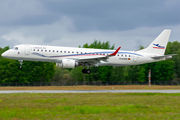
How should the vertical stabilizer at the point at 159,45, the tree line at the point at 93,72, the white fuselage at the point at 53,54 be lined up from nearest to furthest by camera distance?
the white fuselage at the point at 53,54 < the vertical stabilizer at the point at 159,45 < the tree line at the point at 93,72

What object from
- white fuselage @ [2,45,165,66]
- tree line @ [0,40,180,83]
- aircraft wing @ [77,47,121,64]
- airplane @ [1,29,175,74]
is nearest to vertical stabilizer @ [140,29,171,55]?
airplane @ [1,29,175,74]

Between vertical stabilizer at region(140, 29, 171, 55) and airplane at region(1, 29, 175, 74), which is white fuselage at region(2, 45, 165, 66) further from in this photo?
vertical stabilizer at region(140, 29, 171, 55)

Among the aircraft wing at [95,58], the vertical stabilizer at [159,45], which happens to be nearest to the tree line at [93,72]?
the vertical stabilizer at [159,45]

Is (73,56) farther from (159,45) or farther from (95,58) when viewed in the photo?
(159,45)

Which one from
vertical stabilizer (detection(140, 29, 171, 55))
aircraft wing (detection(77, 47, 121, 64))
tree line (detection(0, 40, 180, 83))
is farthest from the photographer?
tree line (detection(0, 40, 180, 83))

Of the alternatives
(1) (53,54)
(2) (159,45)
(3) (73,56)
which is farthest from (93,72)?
(1) (53,54)

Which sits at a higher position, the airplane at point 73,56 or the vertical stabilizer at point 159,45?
the vertical stabilizer at point 159,45

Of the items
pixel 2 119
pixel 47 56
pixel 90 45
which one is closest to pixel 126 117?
pixel 2 119

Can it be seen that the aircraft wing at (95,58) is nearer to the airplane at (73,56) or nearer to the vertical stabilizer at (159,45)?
the airplane at (73,56)

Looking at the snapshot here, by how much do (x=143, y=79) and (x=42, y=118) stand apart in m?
69.4

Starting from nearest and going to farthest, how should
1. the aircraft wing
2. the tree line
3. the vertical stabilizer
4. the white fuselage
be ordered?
the white fuselage < the aircraft wing < the vertical stabilizer < the tree line

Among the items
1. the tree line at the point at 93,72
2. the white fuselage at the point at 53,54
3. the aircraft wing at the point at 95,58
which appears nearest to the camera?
the white fuselage at the point at 53,54

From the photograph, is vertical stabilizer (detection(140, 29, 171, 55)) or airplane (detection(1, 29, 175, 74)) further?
vertical stabilizer (detection(140, 29, 171, 55))

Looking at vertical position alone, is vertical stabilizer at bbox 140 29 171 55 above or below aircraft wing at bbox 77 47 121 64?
above
